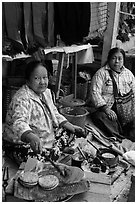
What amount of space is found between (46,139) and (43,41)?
1.05 metres

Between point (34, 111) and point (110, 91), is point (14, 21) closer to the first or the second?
point (34, 111)

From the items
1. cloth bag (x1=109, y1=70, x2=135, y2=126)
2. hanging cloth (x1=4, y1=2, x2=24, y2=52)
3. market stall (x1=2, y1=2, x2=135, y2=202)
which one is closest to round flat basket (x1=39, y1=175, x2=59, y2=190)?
market stall (x1=2, y1=2, x2=135, y2=202)

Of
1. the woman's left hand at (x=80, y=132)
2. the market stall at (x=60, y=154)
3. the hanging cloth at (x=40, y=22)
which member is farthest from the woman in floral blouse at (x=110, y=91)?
the hanging cloth at (x=40, y=22)

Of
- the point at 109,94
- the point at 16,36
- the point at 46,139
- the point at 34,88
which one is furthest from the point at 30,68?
the point at 109,94

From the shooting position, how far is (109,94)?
4527 millimetres

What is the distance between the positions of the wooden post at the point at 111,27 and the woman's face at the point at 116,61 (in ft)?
1.55

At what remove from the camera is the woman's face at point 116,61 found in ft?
14.4

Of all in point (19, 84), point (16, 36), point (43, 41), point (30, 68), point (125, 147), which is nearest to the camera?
point (16, 36)

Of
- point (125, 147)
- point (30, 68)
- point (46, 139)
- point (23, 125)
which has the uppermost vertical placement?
point (30, 68)

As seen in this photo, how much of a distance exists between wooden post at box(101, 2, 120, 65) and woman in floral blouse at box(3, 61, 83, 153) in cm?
186

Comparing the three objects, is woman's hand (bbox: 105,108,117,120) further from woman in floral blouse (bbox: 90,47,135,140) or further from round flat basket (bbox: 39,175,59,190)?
round flat basket (bbox: 39,175,59,190)

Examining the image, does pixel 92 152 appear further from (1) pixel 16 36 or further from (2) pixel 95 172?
(1) pixel 16 36

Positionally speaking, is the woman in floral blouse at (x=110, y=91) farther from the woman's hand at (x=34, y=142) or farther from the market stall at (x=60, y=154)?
the woman's hand at (x=34, y=142)

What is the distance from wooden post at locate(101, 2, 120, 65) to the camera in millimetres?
4656
